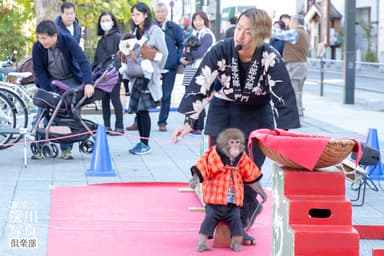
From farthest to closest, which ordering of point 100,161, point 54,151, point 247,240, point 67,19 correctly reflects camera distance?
point 67,19
point 54,151
point 100,161
point 247,240

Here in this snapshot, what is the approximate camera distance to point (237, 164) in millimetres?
6992

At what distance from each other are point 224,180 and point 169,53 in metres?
8.22

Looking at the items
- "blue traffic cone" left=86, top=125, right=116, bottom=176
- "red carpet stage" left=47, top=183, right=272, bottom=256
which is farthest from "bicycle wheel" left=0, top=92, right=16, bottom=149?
"red carpet stage" left=47, top=183, right=272, bottom=256

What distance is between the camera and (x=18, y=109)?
12.9 metres

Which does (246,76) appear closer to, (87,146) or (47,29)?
(47,29)

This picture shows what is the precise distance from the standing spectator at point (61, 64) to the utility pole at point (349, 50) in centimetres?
998

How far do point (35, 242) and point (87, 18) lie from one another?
603 inches

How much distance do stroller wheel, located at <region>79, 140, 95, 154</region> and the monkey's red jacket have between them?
5.23 meters

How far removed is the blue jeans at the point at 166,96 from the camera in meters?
14.9

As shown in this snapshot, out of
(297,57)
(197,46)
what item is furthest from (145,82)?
(297,57)

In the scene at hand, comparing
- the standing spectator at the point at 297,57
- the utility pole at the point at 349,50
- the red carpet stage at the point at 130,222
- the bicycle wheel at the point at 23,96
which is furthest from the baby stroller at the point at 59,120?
the utility pole at the point at 349,50

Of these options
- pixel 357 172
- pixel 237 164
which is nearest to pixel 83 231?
pixel 237 164

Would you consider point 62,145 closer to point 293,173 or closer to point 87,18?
point 293,173

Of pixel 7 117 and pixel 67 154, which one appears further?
pixel 7 117
